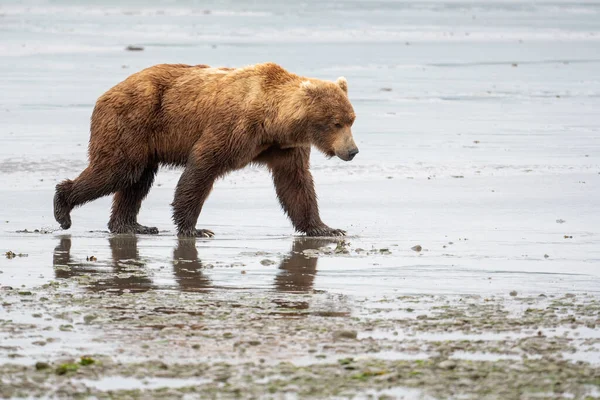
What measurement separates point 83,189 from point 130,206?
0.41 meters

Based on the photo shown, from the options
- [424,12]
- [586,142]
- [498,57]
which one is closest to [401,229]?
[586,142]

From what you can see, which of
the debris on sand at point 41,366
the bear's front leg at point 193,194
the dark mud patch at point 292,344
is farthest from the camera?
the bear's front leg at point 193,194

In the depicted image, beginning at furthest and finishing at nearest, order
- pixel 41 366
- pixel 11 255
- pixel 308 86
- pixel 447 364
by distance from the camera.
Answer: pixel 308 86 < pixel 11 255 < pixel 447 364 < pixel 41 366

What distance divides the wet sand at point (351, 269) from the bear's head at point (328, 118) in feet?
2.42

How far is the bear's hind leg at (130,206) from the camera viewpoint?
1080 cm

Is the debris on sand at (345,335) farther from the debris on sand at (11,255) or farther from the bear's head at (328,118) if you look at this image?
the bear's head at (328,118)

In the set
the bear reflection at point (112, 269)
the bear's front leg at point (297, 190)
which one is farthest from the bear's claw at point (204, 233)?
the bear's front leg at point (297, 190)

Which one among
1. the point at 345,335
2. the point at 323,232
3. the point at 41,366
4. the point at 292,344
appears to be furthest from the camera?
the point at 323,232

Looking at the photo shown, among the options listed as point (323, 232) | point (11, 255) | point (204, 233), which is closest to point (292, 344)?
point (11, 255)

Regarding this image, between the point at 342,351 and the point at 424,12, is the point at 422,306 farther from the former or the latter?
the point at 424,12

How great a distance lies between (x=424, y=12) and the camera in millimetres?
54656

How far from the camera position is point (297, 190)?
10.9 meters

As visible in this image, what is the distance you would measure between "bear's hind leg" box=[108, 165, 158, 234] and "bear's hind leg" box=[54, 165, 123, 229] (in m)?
0.17

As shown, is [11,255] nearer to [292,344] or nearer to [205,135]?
[205,135]
